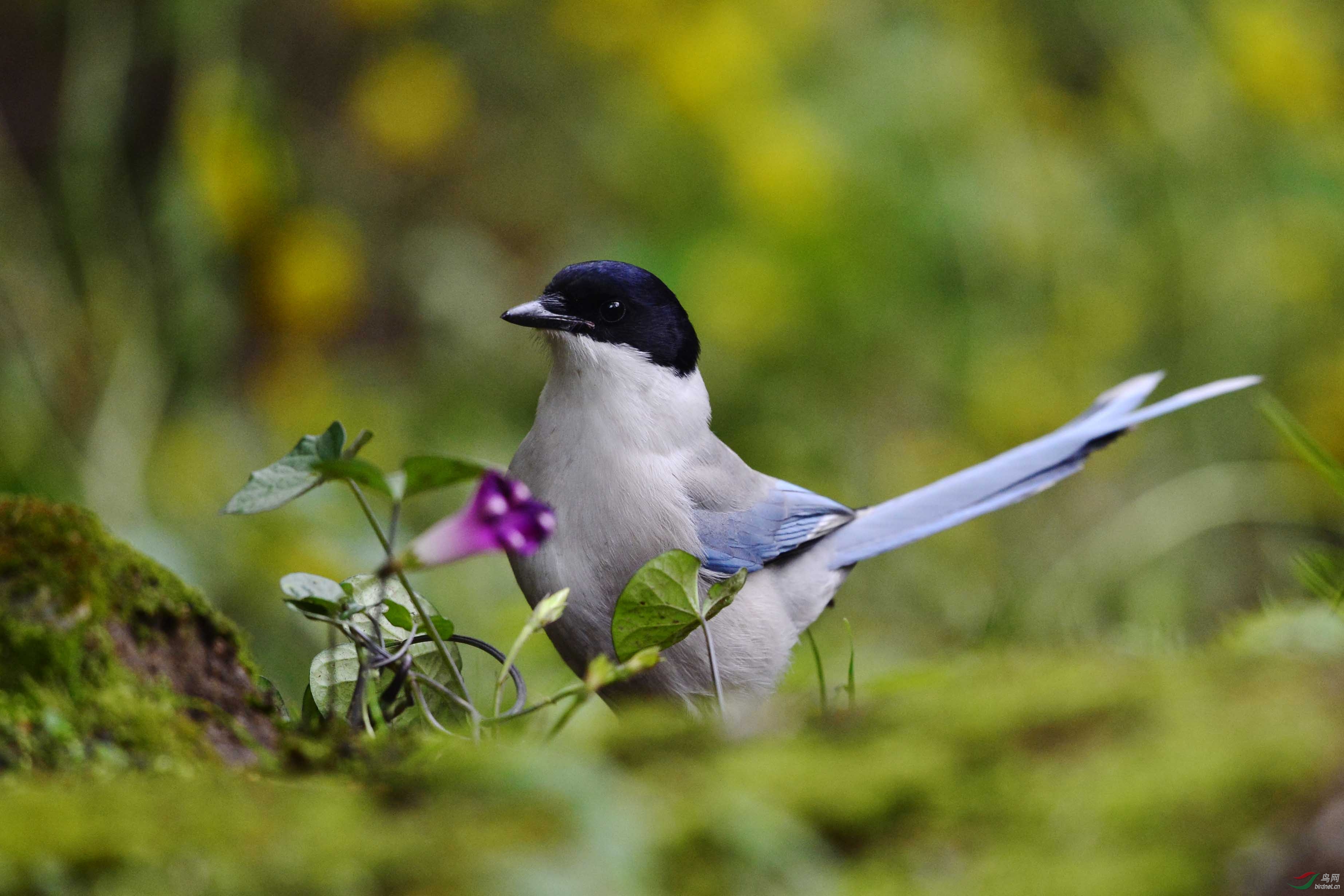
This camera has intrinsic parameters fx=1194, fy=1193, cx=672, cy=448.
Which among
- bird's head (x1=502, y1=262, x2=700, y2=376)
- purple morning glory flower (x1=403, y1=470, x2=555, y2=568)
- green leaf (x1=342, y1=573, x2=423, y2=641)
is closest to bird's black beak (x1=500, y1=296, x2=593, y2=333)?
bird's head (x1=502, y1=262, x2=700, y2=376)

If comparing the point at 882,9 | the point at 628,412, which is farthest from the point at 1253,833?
the point at 882,9

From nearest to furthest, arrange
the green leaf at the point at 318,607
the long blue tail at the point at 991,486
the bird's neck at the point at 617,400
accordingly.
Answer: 1. the green leaf at the point at 318,607
2. the bird's neck at the point at 617,400
3. the long blue tail at the point at 991,486

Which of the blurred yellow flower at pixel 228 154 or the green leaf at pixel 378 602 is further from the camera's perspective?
the blurred yellow flower at pixel 228 154

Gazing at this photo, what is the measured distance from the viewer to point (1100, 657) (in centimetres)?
147

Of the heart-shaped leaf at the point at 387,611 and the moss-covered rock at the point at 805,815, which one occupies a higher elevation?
the heart-shaped leaf at the point at 387,611

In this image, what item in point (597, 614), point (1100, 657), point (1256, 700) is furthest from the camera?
point (597, 614)

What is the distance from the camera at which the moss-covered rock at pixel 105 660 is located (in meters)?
1.34

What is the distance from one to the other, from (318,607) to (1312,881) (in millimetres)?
1155

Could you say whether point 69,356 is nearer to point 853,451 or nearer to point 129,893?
point 853,451

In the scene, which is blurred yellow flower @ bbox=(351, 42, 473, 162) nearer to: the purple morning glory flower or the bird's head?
the bird's head

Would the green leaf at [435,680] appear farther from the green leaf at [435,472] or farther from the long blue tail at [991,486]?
the long blue tail at [991,486]

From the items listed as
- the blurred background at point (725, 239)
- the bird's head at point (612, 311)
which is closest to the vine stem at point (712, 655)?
the bird's head at point (612, 311)

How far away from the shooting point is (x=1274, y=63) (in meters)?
5.51

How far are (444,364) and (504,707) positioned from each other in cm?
277
